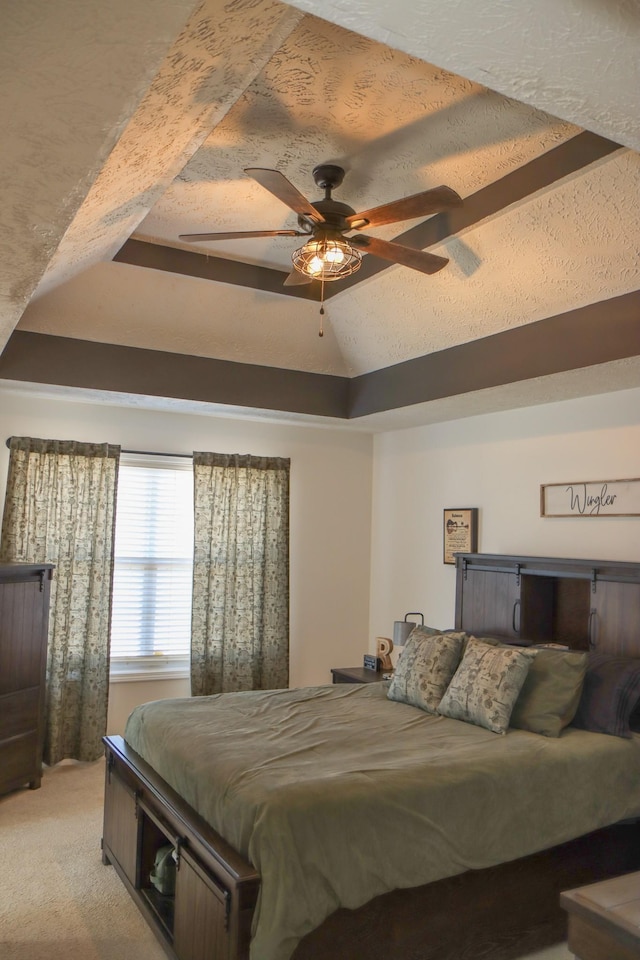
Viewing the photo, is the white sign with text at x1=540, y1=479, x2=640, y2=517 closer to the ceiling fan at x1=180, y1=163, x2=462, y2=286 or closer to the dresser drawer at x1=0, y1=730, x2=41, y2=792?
the ceiling fan at x1=180, y1=163, x2=462, y2=286

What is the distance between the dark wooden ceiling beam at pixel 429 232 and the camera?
3066 mm

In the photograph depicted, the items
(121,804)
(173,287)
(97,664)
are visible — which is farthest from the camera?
(97,664)

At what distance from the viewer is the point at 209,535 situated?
564 cm

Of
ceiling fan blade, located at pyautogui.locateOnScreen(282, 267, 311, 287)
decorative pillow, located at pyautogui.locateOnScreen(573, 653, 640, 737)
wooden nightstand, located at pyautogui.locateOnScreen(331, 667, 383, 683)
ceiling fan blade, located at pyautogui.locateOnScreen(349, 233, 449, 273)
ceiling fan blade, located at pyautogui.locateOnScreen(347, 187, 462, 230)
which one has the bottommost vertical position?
wooden nightstand, located at pyautogui.locateOnScreen(331, 667, 383, 683)

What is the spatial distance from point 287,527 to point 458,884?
135 inches

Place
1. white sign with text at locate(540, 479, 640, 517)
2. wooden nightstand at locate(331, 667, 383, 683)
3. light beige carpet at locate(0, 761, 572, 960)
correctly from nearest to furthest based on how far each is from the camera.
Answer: light beige carpet at locate(0, 761, 572, 960) < white sign with text at locate(540, 479, 640, 517) < wooden nightstand at locate(331, 667, 383, 683)

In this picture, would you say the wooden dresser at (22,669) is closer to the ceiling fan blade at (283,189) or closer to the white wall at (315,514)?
the white wall at (315,514)

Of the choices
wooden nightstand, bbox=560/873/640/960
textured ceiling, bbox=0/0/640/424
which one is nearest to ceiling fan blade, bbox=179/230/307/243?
textured ceiling, bbox=0/0/640/424

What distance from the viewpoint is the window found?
5484mm

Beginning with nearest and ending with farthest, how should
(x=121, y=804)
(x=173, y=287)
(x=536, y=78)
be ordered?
(x=536, y=78)
(x=121, y=804)
(x=173, y=287)

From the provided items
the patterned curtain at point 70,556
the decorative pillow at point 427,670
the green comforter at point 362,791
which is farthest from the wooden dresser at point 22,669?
the decorative pillow at point 427,670

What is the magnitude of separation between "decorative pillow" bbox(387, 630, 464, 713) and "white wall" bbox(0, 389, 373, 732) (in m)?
2.03

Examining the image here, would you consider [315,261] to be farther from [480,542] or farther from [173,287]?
[480,542]

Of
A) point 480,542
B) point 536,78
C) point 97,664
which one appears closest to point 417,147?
point 536,78
